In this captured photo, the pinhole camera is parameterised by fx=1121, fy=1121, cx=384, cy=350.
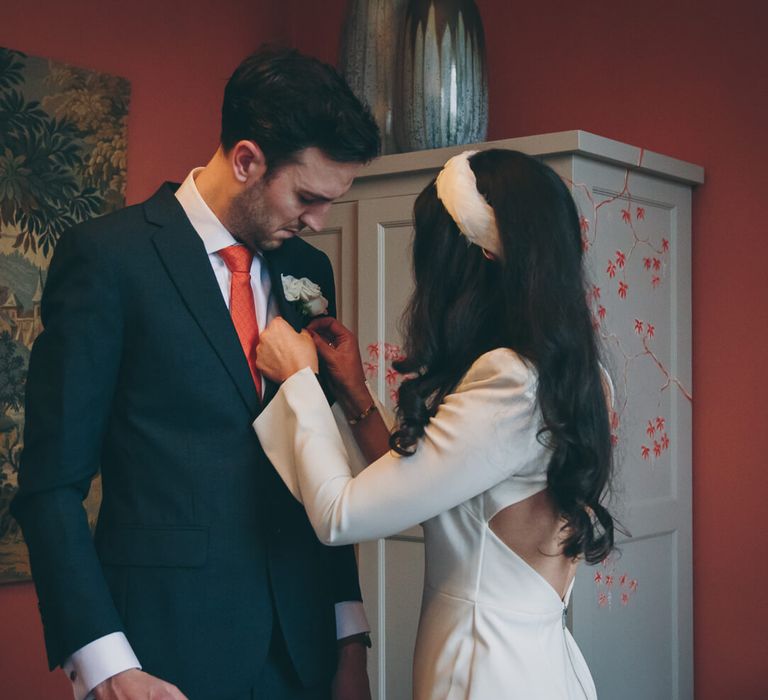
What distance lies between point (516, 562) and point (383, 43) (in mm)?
1829

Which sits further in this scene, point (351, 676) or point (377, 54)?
point (377, 54)

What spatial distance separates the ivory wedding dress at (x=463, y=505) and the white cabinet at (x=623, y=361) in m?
0.98

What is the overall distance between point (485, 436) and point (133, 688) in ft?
1.82

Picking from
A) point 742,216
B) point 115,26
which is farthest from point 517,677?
point 115,26

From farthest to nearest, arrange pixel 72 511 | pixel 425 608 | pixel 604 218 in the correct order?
1. pixel 604 218
2. pixel 425 608
3. pixel 72 511

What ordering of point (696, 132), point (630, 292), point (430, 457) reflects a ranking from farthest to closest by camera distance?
point (696, 132)
point (630, 292)
point (430, 457)

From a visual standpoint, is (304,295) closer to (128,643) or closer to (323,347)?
(323,347)

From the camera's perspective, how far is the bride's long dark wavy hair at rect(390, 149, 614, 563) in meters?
1.53

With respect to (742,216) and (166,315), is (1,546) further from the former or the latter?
(742,216)

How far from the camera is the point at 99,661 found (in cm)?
141

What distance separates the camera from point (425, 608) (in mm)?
1675

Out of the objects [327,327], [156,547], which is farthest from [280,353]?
[156,547]

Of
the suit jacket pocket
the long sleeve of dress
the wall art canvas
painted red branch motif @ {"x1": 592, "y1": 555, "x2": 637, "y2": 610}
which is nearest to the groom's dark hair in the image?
the long sleeve of dress

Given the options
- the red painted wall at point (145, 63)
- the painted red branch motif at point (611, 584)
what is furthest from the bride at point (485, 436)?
the red painted wall at point (145, 63)
